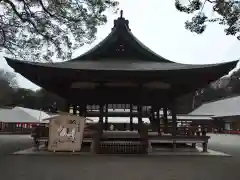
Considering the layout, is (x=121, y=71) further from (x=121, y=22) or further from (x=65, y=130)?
(x=121, y=22)

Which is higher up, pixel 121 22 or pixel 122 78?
pixel 121 22

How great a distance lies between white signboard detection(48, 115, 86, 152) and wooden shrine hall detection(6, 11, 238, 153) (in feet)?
3.41

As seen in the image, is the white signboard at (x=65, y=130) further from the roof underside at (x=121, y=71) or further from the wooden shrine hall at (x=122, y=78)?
the roof underside at (x=121, y=71)

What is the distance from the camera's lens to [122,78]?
52.2ft

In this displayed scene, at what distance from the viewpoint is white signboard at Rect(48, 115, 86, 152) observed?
605 inches

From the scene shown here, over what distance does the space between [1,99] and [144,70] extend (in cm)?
5149

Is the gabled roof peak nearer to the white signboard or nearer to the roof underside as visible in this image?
the roof underside

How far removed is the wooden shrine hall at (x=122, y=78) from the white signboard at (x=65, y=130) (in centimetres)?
104

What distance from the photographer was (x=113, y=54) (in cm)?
1933

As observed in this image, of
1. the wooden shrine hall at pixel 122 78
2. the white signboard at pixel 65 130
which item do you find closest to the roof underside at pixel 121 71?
the wooden shrine hall at pixel 122 78

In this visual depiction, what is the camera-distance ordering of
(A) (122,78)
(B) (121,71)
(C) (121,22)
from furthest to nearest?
(C) (121,22) → (A) (122,78) → (B) (121,71)

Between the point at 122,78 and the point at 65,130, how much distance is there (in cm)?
358

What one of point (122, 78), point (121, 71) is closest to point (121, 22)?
point (122, 78)

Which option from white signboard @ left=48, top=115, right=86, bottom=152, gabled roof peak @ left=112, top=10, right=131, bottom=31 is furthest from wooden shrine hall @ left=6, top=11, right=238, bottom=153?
white signboard @ left=48, top=115, right=86, bottom=152
